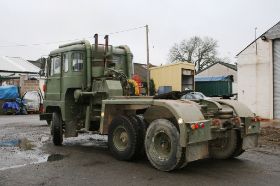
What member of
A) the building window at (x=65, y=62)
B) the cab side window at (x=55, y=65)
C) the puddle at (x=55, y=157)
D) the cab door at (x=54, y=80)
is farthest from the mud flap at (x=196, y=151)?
the cab side window at (x=55, y=65)

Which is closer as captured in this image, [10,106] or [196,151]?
[196,151]

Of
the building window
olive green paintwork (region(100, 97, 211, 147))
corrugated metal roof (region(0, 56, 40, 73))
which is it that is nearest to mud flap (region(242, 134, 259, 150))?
olive green paintwork (region(100, 97, 211, 147))

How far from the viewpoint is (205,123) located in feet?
23.7

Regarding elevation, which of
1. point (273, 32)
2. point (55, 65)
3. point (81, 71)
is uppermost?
point (273, 32)

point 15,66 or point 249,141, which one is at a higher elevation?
point 15,66

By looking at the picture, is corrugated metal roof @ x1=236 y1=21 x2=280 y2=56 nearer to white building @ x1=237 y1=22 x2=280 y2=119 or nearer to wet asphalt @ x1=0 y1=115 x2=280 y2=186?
white building @ x1=237 y1=22 x2=280 y2=119

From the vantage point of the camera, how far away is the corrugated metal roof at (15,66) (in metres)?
42.8

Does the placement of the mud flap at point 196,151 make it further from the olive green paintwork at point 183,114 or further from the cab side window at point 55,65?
the cab side window at point 55,65

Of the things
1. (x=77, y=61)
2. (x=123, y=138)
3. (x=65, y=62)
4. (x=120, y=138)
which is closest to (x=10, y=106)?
(x=65, y=62)

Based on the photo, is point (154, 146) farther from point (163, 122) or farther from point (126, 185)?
point (126, 185)

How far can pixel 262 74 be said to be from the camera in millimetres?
19484

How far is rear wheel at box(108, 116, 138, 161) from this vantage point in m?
8.29

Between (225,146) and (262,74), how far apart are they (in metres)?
11.7

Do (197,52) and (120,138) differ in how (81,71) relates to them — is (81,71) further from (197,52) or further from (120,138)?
(197,52)
